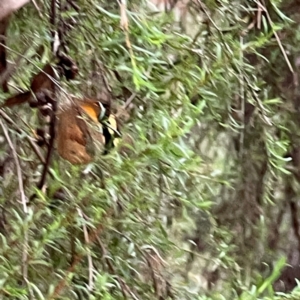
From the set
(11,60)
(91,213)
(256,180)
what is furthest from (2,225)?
(256,180)

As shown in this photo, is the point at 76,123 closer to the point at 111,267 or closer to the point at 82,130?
the point at 82,130

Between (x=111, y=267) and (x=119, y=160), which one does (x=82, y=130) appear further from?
(x=111, y=267)

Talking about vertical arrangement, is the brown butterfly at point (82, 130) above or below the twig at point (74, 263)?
above

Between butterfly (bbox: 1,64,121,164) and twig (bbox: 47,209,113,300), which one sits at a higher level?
butterfly (bbox: 1,64,121,164)

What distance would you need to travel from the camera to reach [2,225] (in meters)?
0.53

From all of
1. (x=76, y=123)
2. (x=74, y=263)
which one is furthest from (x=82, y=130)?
(x=74, y=263)

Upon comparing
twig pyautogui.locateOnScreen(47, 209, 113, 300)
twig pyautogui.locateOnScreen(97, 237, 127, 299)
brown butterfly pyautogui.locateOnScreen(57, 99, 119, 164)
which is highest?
brown butterfly pyautogui.locateOnScreen(57, 99, 119, 164)

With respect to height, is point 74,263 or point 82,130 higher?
point 82,130

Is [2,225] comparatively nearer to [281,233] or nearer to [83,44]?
[83,44]

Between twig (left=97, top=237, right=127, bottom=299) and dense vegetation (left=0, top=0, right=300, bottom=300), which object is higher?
dense vegetation (left=0, top=0, right=300, bottom=300)

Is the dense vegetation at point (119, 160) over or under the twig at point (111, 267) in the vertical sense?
over

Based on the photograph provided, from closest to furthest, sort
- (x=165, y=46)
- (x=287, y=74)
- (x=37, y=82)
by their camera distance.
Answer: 1. (x=37, y=82)
2. (x=165, y=46)
3. (x=287, y=74)

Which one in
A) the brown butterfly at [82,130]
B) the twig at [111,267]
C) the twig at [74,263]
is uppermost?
the brown butterfly at [82,130]

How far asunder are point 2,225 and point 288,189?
0.54m
